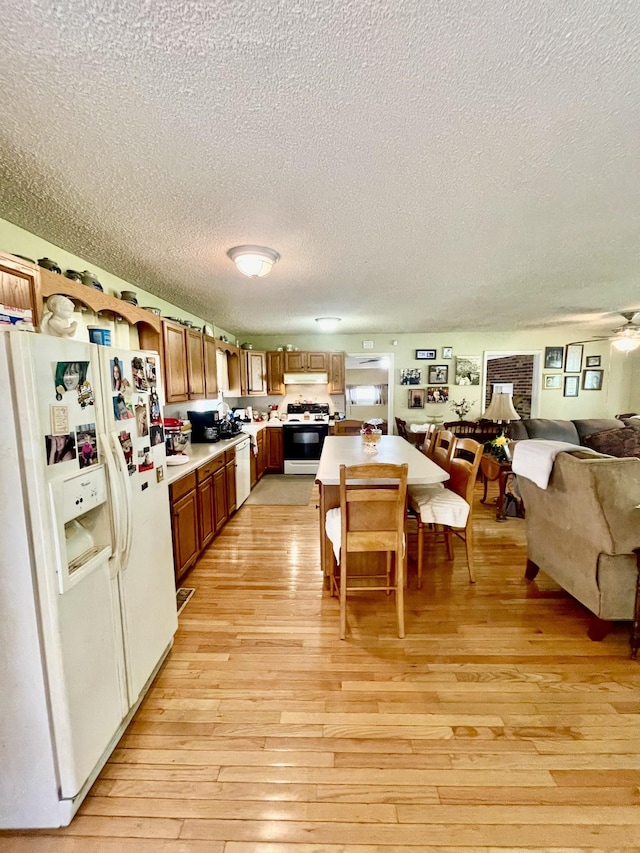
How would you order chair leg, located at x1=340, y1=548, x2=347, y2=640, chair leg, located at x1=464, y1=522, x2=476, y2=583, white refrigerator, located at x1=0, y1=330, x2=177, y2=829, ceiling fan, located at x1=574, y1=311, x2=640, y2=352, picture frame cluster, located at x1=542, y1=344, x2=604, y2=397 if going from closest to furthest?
white refrigerator, located at x1=0, y1=330, x2=177, y2=829, chair leg, located at x1=340, y1=548, x2=347, y2=640, chair leg, located at x1=464, y1=522, x2=476, y2=583, ceiling fan, located at x1=574, y1=311, x2=640, y2=352, picture frame cluster, located at x1=542, y1=344, x2=604, y2=397

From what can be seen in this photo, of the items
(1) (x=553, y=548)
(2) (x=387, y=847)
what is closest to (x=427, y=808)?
(2) (x=387, y=847)

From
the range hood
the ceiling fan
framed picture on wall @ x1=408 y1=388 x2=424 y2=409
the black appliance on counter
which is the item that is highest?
the ceiling fan

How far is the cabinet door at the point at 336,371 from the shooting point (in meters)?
6.17

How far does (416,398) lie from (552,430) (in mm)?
2256

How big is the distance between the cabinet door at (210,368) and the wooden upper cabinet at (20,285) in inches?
92.1

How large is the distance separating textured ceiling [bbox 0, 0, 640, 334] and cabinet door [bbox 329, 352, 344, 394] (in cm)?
354

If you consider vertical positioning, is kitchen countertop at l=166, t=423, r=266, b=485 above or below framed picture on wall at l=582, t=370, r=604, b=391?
below

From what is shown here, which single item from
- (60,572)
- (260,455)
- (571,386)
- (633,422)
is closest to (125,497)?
(60,572)

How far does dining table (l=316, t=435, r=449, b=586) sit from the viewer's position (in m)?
2.29

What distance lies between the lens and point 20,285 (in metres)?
1.55

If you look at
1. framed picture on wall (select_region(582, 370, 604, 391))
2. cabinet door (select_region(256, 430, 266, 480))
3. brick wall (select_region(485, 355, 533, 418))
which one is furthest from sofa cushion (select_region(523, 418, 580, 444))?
cabinet door (select_region(256, 430, 266, 480))

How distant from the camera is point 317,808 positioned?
4.04 feet

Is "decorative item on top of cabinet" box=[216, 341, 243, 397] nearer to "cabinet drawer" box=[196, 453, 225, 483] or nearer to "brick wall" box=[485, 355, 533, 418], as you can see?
"cabinet drawer" box=[196, 453, 225, 483]

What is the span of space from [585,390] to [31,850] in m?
8.21
